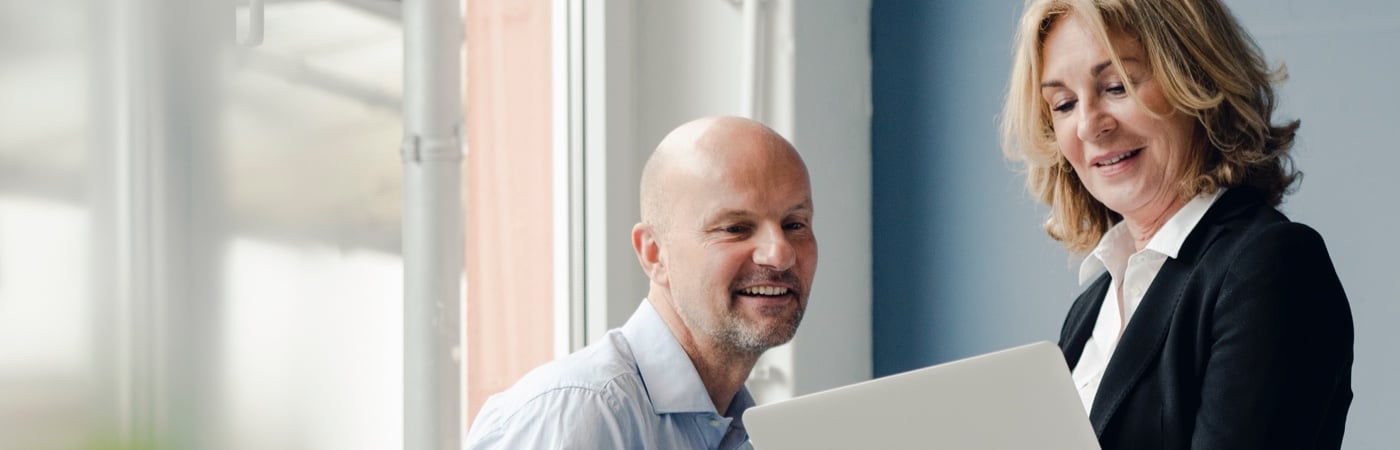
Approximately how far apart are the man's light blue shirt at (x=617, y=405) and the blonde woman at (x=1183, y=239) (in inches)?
15.2

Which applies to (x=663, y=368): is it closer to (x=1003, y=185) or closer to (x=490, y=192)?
(x=490, y=192)

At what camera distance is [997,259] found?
282 cm

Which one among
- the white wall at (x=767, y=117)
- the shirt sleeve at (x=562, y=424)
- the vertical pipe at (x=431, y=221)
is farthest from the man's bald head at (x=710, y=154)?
the white wall at (x=767, y=117)

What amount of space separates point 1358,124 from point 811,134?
1.02m

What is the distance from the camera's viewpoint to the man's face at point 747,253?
4.30 feet

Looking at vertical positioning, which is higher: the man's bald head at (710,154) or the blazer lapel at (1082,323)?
the man's bald head at (710,154)

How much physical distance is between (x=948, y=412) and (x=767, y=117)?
1848 mm

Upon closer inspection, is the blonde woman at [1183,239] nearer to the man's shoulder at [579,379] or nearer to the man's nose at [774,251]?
the man's nose at [774,251]

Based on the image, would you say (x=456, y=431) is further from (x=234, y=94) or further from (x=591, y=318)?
(x=234, y=94)

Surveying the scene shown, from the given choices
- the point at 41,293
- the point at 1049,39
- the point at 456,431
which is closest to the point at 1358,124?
the point at 1049,39

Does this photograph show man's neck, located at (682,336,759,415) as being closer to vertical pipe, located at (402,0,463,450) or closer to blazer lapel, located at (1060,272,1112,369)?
blazer lapel, located at (1060,272,1112,369)

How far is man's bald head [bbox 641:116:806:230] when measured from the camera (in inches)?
51.9

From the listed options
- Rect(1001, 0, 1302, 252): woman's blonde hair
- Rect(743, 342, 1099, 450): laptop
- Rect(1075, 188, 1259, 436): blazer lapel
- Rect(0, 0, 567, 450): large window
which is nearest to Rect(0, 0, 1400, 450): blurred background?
Rect(0, 0, 567, 450): large window

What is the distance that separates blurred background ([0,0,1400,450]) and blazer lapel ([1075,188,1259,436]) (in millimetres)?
520
